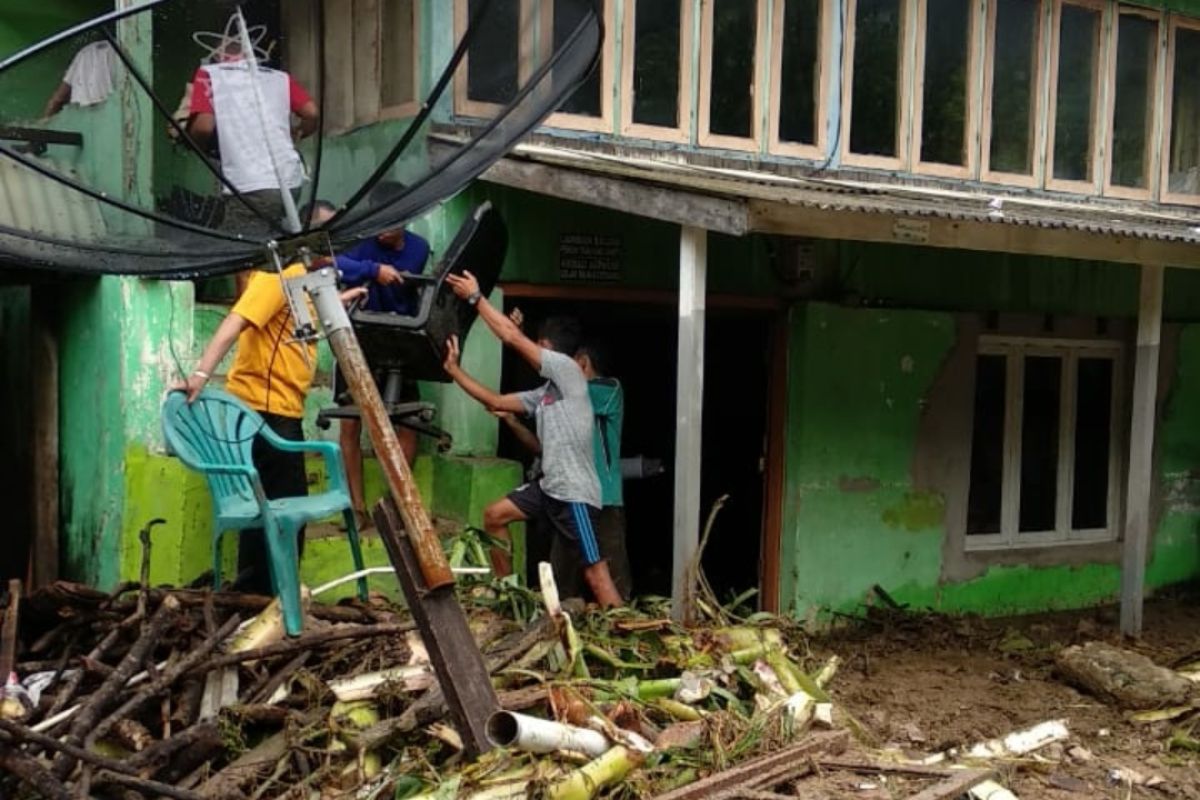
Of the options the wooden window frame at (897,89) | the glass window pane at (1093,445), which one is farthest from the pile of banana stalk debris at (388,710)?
the wooden window frame at (897,89)

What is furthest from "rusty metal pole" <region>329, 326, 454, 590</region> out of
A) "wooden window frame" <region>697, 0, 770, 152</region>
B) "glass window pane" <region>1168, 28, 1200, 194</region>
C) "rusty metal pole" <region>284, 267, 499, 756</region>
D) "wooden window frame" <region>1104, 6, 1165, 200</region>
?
"glass window pane" <region>1168, 28, 1200, 194</region>

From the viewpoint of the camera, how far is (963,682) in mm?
7445

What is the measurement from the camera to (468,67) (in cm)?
611

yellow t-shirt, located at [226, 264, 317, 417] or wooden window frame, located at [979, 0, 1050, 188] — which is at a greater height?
wooden window frame, located at [979, 0, 1050, 188]

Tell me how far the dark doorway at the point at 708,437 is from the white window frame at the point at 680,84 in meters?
1.39

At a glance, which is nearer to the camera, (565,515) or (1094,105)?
(565,515)

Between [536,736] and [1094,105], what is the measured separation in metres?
8.29

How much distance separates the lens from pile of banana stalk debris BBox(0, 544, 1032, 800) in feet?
14.6

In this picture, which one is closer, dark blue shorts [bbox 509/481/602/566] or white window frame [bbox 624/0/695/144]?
dark blue shorts [bbox 509/481/602/566]

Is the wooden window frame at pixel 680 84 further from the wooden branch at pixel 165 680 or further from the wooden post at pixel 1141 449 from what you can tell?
the wooden branch at pixel 165 680

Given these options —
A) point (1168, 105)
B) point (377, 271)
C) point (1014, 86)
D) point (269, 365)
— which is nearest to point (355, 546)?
point (269, 365)

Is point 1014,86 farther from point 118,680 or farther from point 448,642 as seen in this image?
point 118,680

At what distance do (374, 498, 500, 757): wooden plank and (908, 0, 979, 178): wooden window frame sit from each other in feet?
21.5

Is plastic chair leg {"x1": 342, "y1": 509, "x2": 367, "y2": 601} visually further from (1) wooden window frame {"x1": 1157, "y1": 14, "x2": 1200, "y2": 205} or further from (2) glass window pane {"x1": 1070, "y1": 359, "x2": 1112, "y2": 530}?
(1) wooden window frame {"x1": 1157, "y1": 14, "x2": 1200, "y2": 205}
